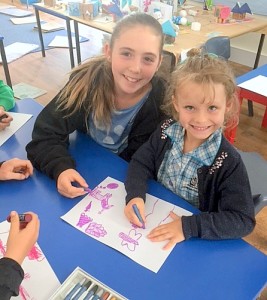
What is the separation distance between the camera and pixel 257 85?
1.77m

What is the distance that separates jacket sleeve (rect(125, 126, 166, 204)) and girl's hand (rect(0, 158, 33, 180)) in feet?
0.98

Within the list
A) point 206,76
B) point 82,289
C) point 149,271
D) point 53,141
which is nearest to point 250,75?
point 206,76

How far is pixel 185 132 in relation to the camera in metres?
0.98

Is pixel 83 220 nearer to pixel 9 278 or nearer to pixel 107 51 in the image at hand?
pixel 9 278

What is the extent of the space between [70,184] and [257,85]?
1.26m

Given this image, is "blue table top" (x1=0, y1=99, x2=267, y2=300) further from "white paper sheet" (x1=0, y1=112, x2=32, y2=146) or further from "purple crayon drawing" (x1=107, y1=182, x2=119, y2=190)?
"white paper sheet" (x1=0, y1=112, x2=32, y2=146)

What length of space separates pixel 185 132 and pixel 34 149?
48cm

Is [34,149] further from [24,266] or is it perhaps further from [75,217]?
[24,266]

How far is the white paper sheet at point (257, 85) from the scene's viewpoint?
5.59 feet

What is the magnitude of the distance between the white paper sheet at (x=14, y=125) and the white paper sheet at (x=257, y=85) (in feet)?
3.65

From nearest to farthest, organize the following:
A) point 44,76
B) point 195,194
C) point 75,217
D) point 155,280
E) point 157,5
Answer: point 155,280
point 75,217
point 195,194
point 157,5
point 44,76

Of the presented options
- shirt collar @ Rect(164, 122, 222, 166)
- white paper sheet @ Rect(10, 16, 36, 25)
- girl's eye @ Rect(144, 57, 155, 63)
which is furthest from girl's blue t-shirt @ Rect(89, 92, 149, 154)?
white paper sheet @ Rect(10, 16, 36, 25)

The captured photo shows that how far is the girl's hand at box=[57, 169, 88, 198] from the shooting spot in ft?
2.98

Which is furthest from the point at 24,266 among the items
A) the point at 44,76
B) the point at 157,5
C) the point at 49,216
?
Result: the point at 44,76
